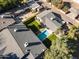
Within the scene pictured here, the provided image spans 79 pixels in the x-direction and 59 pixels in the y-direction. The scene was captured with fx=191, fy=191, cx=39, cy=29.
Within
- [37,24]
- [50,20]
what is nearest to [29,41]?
[37,24]

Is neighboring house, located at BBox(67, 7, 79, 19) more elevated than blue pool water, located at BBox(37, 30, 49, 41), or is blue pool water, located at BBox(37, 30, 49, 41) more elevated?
neighboring house, located at BBox(67, 7, 79, 19)

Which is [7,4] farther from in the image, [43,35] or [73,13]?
[73,13]

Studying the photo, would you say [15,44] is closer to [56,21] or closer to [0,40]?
[0,40]

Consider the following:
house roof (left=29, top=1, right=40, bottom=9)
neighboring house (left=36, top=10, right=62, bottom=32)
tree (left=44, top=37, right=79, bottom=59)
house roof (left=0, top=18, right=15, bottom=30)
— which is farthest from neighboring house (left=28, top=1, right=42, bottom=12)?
tree (left=44, top=37, right=79, bottom=59)

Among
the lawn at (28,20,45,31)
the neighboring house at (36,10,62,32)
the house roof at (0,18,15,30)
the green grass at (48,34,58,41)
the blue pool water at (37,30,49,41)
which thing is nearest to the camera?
the blue pool water at (37,30,49,41)

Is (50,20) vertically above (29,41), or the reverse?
(50,20)

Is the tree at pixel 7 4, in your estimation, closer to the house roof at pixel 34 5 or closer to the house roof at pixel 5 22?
the house roof at pixel 5 22

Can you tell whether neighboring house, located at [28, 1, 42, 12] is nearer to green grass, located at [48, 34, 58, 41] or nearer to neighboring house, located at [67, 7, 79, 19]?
neighboring house, located at [67, 7, 79, 19]
